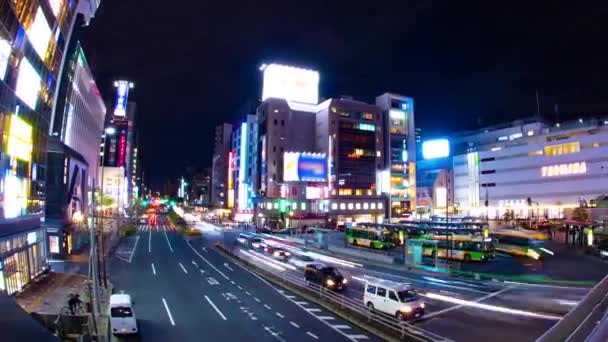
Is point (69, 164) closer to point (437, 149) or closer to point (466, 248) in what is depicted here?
point (466, 248)

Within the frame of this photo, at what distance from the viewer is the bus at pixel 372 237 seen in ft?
164

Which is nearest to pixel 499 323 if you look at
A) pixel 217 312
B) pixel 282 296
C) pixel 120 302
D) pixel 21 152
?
pixel 282 296

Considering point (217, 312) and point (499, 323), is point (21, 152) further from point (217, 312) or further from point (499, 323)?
point (499, 323)

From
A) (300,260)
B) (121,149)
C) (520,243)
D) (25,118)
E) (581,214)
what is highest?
(121,149)

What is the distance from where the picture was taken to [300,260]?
42.4 meters

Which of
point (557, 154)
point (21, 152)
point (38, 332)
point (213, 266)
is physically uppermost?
point (557, 154)

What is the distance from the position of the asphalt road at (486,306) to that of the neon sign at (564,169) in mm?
63191

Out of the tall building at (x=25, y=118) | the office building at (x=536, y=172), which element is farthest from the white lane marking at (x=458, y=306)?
the office building at (x=536, y=172)

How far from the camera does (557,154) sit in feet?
276

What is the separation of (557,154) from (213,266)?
7727 centimetres

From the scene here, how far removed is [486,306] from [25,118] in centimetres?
2894

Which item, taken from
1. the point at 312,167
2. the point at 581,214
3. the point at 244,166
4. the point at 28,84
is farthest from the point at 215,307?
the point at 244,166

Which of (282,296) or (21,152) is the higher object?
(21,152)

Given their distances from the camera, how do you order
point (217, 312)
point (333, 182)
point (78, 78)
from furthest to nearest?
point (333, 182) → point (78, 78) → point (217, 312)
